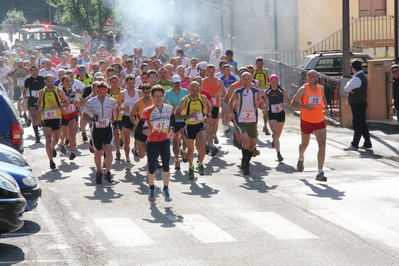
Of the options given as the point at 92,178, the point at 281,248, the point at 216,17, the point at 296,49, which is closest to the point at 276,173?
the point at 92,178

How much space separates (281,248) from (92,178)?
18.6 ft

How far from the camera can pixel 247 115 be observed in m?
13.6

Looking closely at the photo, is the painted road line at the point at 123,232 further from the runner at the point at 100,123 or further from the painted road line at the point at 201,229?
the runner at the point at 100,123

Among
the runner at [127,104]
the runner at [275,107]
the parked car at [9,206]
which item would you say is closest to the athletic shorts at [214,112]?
the runner at [275,107]

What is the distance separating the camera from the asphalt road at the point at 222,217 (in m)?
8.23

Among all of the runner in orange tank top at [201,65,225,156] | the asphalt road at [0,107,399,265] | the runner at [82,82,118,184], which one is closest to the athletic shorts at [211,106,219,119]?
the runner in orange tank top at [201,65,225,156]

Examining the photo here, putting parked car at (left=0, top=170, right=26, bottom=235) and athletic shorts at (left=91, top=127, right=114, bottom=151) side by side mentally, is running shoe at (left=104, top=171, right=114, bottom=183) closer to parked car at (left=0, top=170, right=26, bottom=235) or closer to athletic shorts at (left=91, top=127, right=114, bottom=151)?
athletic shorts at (left=91, top=127, right=114, bottom=151)

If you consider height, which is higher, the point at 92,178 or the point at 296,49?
the point at 296,49

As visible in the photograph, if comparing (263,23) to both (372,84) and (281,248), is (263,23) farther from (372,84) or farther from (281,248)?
(281,248)

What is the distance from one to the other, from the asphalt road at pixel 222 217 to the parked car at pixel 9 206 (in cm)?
35

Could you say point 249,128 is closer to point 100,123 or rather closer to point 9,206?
point 100,123

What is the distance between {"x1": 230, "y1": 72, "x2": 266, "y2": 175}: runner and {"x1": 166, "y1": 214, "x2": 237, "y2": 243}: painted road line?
352 cm

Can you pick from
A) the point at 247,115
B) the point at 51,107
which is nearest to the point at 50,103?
the point at 51,107

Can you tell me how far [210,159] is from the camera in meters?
15.2
